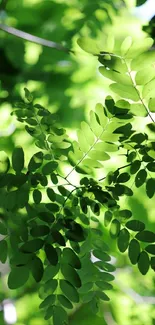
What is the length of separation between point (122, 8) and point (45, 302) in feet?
3.64

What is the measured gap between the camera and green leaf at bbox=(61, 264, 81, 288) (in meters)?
0.83

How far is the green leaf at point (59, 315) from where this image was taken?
34.4 inches

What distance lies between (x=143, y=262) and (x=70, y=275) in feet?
0.48

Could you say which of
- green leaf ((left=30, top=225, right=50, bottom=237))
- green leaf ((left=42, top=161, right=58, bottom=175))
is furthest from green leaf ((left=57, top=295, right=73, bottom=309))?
green leaf ((left=42, top=161, right=58, bottom=175))

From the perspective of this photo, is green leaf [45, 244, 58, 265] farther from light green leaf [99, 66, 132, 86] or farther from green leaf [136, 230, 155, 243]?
light green leaf [99, 66, 132, 86]

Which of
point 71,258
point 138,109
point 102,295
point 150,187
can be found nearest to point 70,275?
point 71,258

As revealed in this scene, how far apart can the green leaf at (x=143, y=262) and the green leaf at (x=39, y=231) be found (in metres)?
0.19

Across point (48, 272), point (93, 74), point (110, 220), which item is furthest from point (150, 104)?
point (93, 74)

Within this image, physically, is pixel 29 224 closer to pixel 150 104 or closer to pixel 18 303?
pixel 150 104

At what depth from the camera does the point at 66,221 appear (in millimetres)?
874

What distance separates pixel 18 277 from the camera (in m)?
0.83

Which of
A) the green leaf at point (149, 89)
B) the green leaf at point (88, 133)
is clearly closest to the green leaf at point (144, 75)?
the green leaf at point (149, 89)

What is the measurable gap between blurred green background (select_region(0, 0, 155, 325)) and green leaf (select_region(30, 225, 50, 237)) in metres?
0.51

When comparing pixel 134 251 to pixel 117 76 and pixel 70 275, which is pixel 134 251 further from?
pixel 117 76
